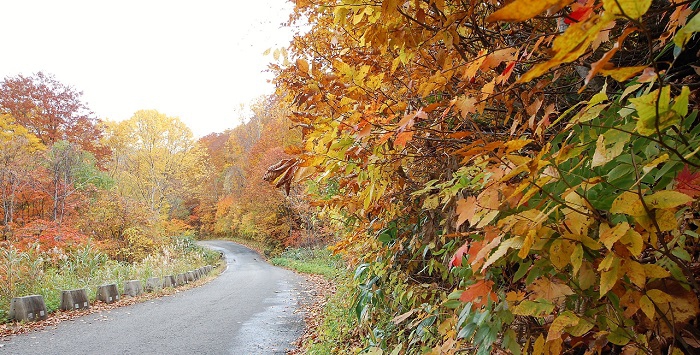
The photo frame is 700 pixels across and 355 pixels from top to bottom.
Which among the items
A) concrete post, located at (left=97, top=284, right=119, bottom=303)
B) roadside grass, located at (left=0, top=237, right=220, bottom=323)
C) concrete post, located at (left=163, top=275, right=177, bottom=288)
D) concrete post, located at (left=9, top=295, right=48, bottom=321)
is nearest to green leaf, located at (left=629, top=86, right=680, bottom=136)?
concrete post, located at (left=9, top=295, right=48, bottom=321)

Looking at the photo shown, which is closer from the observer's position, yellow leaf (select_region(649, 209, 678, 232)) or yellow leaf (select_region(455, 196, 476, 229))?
yellow leaf (select_region(649, 209, 678, 232))

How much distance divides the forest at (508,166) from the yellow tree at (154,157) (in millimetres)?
23614

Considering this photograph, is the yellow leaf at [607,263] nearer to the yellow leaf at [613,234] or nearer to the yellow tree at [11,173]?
the yellow leaf at [613,234]

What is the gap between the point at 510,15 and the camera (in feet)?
1.60

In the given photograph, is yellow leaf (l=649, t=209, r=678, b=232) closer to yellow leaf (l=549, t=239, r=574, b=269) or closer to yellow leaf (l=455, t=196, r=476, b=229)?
yellow leaf (l=549, t=239, r=574, b=269)

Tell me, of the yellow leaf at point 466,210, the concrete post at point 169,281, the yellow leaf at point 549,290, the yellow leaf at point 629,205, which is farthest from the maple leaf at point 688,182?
the concrete post at point 169,281

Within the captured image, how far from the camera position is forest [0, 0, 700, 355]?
0.78m

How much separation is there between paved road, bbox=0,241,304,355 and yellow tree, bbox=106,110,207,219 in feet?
60.0

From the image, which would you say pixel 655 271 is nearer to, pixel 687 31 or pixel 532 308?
pixel 532 308

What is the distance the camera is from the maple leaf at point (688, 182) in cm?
77

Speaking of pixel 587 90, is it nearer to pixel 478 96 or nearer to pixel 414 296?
pixel 478 96

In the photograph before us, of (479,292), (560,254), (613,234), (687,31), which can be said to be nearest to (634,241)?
(613,234)

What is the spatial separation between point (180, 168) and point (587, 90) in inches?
1152

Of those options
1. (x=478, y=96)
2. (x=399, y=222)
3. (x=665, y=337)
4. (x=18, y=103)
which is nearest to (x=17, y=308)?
(x=399, y=222)
